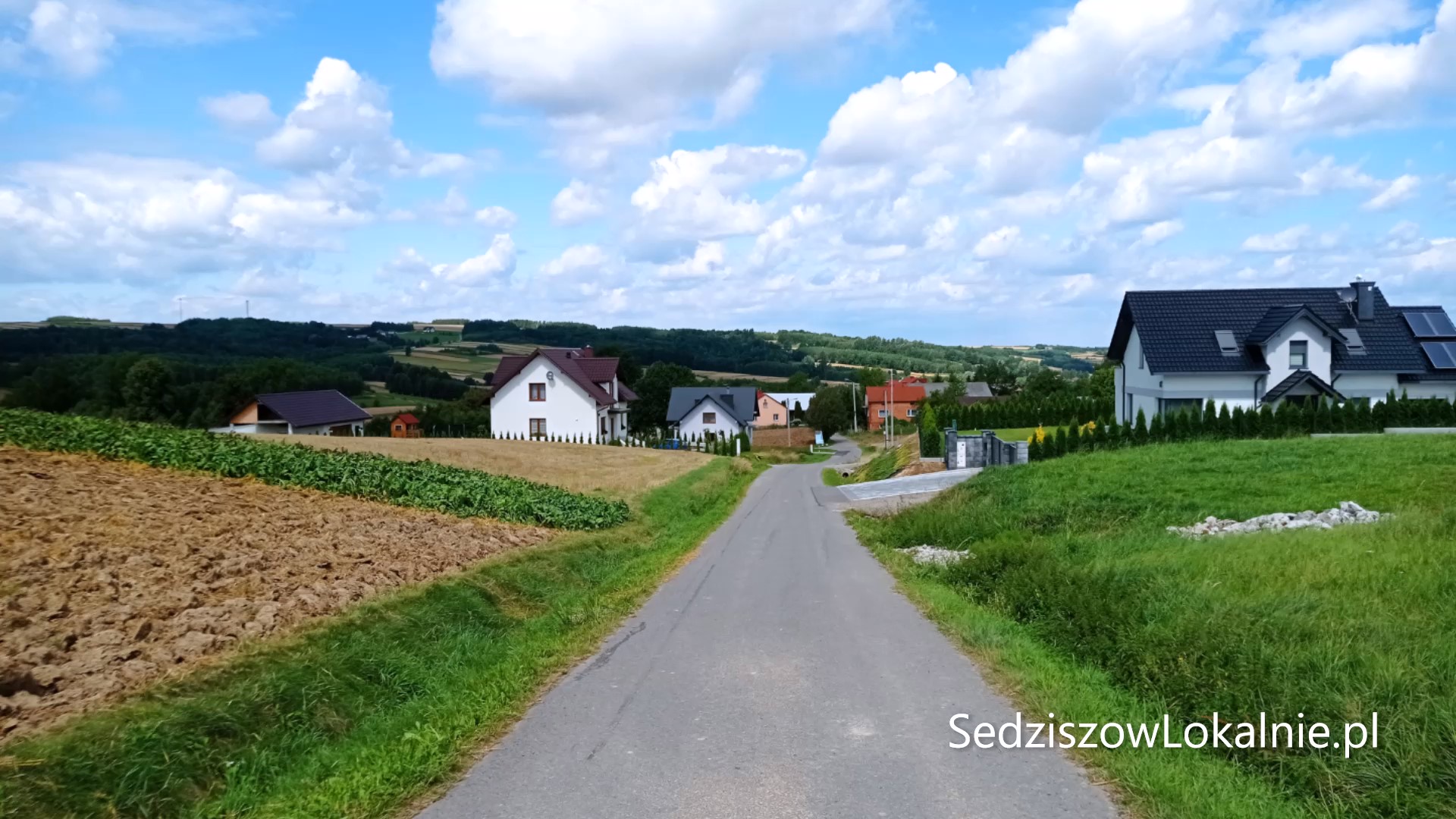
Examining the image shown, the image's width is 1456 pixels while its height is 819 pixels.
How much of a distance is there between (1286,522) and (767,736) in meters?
12.8

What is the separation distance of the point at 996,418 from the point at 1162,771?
5759 cm

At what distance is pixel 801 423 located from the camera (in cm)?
11462

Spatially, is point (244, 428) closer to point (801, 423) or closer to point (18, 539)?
point (18, 539)

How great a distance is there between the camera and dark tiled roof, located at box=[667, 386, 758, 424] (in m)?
95.4

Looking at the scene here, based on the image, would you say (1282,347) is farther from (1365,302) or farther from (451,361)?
(451,361)

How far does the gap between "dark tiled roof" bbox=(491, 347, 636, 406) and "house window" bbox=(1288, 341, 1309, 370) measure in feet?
137

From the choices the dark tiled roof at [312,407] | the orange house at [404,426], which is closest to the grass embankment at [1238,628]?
the dark tiled roof at [312,407]

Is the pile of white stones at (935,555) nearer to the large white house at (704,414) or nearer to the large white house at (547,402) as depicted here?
the large white house at (547,402)

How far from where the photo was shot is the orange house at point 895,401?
377 ft

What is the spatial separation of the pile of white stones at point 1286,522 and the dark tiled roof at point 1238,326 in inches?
1022

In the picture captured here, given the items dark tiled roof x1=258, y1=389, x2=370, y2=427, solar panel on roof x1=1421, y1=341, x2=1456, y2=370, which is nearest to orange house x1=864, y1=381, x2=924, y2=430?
dark tiled roof x1=258, y1=389, x2=370, y2=427

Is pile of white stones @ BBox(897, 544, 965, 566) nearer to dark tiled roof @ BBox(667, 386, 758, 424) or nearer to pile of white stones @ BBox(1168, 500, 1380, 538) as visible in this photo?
pile of white stones @ BBox(1168, 500, 1380, 538)

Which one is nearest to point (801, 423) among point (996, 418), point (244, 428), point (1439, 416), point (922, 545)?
point (996, 418)

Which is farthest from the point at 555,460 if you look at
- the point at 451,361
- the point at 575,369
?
the point at 451,361
